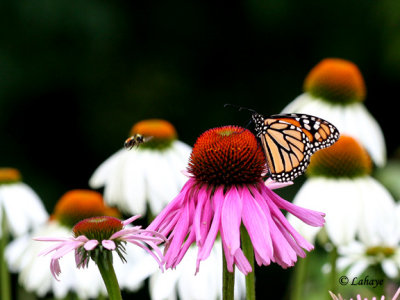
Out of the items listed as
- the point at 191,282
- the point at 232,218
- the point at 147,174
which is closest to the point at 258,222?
the point at 232,218

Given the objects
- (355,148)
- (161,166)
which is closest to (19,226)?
(161,166)

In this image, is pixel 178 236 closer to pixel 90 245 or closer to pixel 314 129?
pixel 90 245

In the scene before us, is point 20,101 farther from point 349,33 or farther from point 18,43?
point 349,33

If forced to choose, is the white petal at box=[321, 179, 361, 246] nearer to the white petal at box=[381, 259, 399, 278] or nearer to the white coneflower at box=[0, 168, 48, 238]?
the white petal at box=[381, 259, 399, 278]

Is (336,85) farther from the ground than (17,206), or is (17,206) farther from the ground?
(336,85)

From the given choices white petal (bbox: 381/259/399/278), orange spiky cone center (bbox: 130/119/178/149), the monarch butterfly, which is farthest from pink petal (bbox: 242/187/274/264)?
orange spiky cone center (bbox: 130/119/178/149)

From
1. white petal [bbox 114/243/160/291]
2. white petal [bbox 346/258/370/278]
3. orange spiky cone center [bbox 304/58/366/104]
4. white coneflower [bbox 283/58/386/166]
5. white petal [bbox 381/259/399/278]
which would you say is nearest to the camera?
white petal [bbox 114/243/160/291]

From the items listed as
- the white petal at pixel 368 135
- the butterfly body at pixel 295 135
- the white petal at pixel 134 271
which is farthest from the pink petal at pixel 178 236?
the white petal at pixel 368 135
